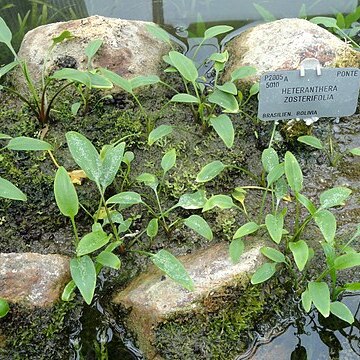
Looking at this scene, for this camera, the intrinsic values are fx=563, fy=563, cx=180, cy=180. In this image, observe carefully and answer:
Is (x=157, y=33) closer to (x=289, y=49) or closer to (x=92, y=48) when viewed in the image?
(x=92, y=48)

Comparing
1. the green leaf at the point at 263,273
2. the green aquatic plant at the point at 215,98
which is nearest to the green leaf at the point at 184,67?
the green aquatic plant at the point at 215,98

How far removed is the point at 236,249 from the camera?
2121 mm

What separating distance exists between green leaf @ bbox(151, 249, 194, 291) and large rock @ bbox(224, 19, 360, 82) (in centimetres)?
118

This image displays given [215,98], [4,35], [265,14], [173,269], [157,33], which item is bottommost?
[173,269]

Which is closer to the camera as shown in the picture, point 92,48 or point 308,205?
point 308,205

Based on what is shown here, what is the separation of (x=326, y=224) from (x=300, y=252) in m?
0.14

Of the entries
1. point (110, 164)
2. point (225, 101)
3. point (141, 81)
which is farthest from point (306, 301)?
point (141, 81)

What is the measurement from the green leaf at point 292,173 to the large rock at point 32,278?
92 cm

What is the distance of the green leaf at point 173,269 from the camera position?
1.96m

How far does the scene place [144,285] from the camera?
84.1 inches

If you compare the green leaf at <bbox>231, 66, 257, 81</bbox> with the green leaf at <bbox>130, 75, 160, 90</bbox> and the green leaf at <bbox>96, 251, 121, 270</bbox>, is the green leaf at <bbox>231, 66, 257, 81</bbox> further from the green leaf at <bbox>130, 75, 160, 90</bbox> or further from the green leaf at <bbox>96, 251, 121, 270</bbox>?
the green leaf at <bbox>96, 251, 121, 270</bbox>

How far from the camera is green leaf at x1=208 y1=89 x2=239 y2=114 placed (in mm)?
2516

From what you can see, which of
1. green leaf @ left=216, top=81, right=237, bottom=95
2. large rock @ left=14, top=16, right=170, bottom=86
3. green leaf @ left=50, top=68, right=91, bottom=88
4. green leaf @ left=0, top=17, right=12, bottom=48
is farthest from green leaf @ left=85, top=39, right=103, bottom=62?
green leaf @ left=216, top=81, right=237, bottom=95

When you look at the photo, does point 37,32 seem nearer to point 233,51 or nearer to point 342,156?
point 233,51
